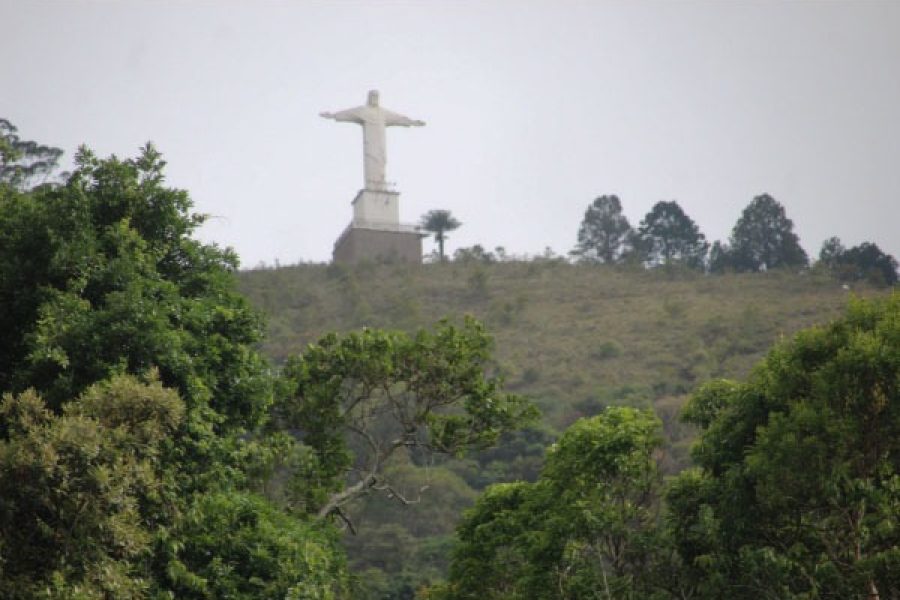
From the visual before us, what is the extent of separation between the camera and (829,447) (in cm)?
1291

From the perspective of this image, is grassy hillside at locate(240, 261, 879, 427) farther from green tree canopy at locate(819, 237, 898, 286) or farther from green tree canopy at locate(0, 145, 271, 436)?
green tree canopy at locate(0, 145, 271, 436)

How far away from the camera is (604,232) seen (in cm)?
7388

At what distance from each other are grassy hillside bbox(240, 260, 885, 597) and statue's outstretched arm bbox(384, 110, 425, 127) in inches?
316

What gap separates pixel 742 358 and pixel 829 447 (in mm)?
39103

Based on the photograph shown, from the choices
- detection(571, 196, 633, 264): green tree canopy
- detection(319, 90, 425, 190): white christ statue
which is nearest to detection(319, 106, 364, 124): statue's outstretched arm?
detection(319, 90, 425, 190): white christ statue

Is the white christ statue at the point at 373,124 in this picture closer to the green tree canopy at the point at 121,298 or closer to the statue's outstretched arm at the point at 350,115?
the statue's outstretched arm at the point at 350,115

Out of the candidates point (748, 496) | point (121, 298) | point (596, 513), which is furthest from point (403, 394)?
point (121, 298)

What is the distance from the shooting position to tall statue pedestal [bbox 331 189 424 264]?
2327 inches

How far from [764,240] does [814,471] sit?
59.4 m

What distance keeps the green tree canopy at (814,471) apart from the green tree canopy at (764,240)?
55980 mm

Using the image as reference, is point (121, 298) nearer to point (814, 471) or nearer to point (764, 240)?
point (814, 471)

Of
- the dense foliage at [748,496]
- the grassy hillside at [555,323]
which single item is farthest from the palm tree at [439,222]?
the dense foliage at [748,496]

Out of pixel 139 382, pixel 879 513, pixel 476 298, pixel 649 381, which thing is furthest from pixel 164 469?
pixel 476 298

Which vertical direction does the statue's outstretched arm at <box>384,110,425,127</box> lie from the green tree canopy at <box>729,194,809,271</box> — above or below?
above
